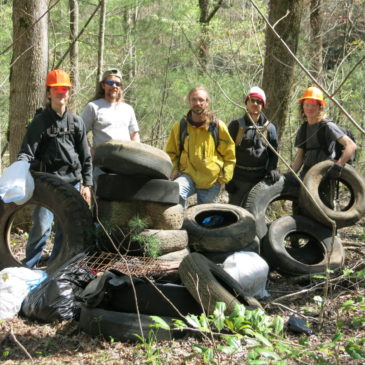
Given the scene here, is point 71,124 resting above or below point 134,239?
above

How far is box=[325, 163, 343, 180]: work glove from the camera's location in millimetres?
6346

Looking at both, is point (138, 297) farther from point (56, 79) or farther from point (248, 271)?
point (56, 79)

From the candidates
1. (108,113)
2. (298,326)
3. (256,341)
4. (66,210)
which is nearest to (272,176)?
(108,113)

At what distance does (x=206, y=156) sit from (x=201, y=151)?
3.3 inches

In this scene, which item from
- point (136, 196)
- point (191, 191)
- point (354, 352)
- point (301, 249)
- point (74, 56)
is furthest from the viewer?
point (74, 56)

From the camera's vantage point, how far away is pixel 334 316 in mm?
4719

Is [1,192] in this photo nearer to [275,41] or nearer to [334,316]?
[334,316]

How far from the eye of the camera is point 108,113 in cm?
Answer: 601

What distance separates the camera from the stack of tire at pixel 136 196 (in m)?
5.14

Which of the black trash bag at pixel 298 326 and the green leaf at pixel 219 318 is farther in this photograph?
the black trash bag at pixel 298 326

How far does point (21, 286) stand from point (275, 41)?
18.0ft

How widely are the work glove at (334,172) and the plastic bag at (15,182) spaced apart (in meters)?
3.62

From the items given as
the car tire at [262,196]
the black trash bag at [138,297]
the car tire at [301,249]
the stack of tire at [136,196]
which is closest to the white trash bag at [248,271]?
the stack of tire at [136,196]

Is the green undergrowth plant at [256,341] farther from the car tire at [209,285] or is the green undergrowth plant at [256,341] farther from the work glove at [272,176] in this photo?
the work glove at [272,176]
